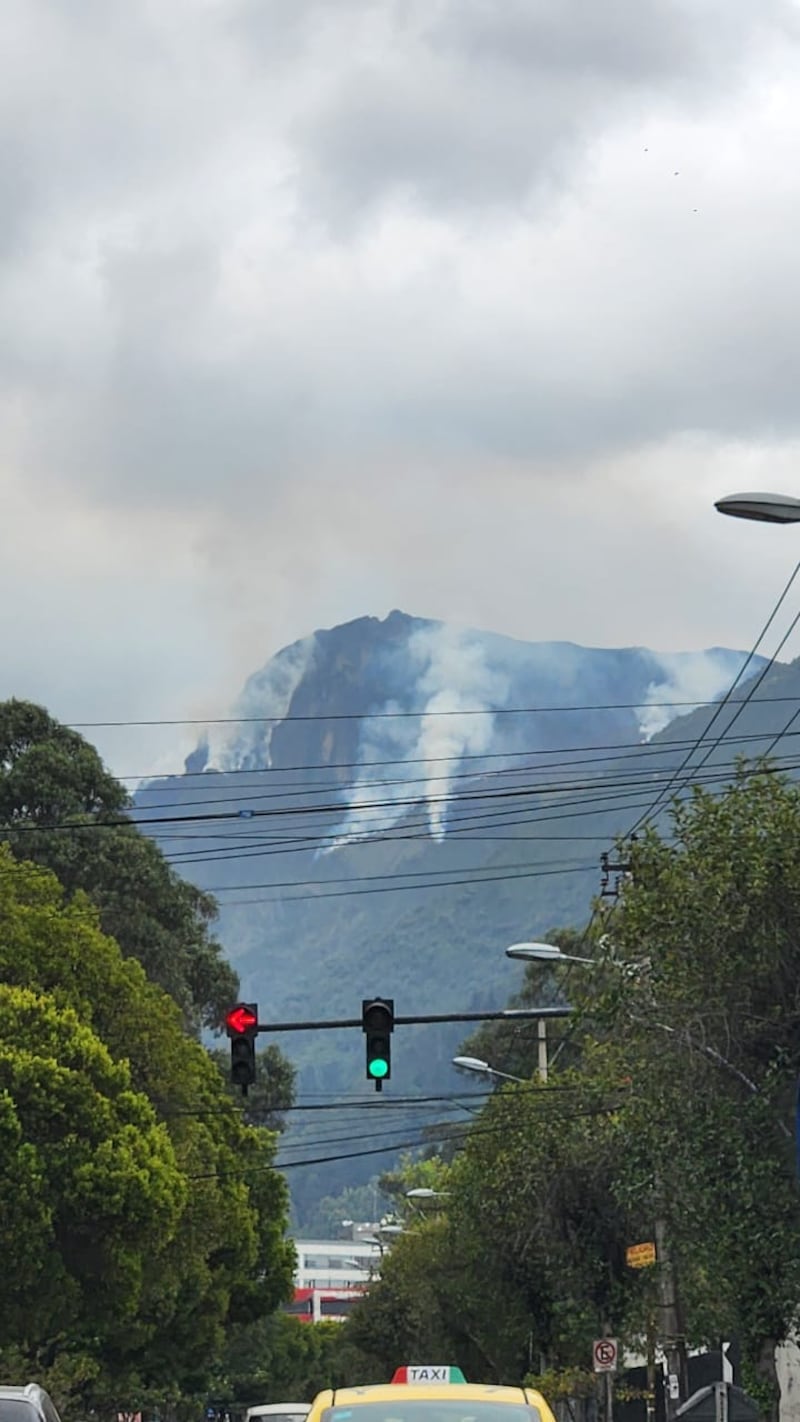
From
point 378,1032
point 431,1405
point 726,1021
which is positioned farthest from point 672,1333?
point 431,1405

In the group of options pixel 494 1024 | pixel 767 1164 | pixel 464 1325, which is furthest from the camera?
pixel 494 1024

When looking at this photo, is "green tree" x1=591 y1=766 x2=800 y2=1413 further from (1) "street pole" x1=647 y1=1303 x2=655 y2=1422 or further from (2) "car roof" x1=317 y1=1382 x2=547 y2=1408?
(1) "street pole" x1=647 y1=1303 x2=655 y2=1422

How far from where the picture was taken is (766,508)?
70.8ft

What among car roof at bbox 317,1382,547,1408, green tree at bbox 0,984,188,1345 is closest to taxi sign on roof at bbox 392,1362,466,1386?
car roof at bbox 317,1382,547,1408

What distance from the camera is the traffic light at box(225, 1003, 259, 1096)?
31.5 m

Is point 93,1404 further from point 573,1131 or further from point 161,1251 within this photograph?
point 573,1131

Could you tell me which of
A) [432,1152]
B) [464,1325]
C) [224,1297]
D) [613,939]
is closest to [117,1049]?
[224,1297]

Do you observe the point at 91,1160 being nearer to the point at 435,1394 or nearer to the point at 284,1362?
the point at 435,1394

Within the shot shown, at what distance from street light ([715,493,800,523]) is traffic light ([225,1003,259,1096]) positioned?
12375 mm

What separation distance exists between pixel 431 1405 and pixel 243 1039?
21128 millimetres

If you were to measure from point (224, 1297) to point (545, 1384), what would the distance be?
929 cm

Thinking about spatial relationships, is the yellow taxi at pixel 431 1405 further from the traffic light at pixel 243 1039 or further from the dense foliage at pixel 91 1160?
the dense foliage at pixel 91 1160

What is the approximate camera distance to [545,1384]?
6006cm

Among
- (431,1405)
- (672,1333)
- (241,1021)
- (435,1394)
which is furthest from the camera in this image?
(672,1333)
